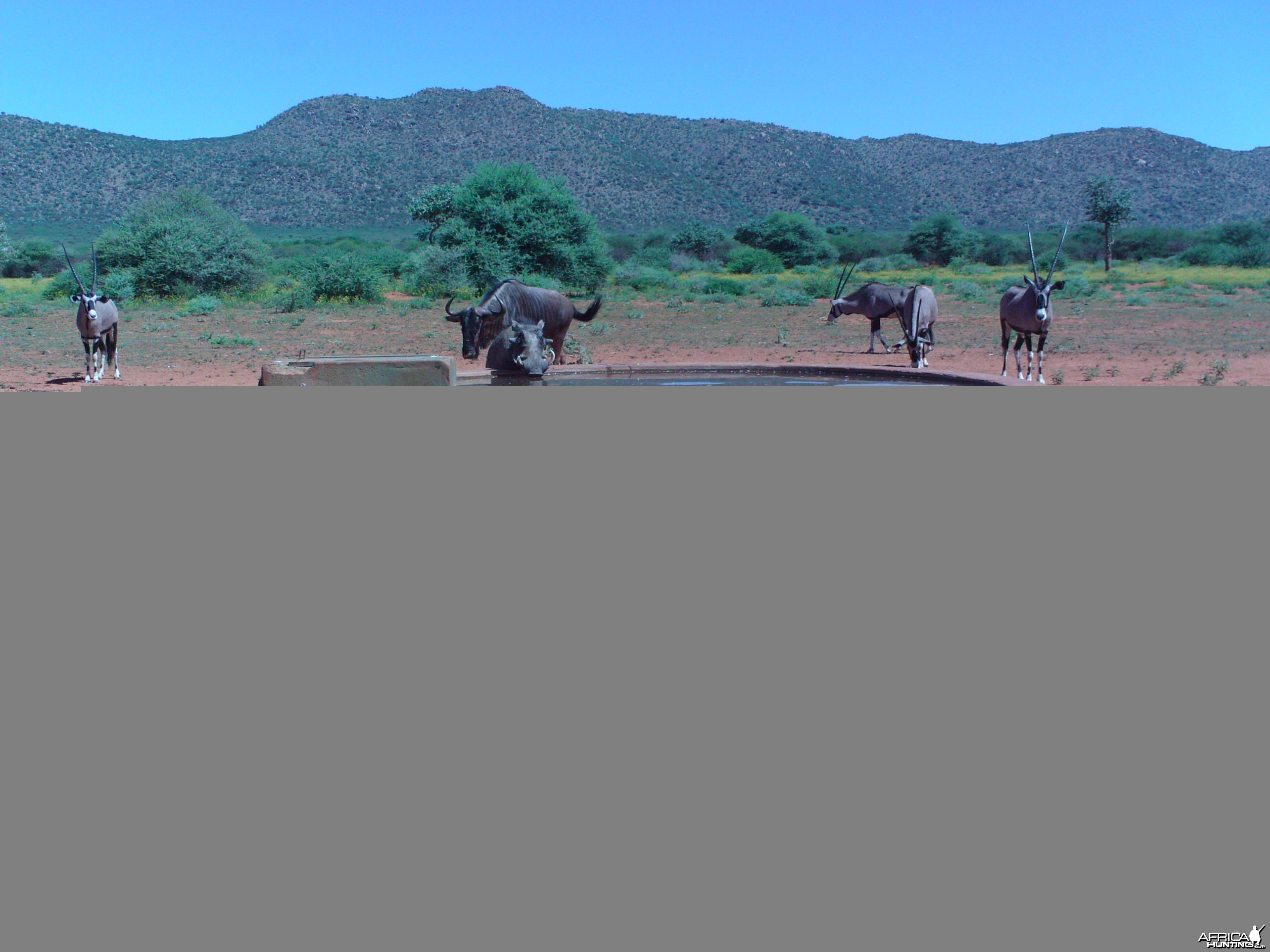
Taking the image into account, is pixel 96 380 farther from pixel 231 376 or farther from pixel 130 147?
pixel 130 147

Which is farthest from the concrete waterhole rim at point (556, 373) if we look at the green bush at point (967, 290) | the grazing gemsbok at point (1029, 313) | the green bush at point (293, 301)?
the green bush at point (967, 290)

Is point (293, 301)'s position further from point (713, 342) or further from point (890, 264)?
point (890, 264)

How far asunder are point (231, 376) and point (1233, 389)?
14.0m

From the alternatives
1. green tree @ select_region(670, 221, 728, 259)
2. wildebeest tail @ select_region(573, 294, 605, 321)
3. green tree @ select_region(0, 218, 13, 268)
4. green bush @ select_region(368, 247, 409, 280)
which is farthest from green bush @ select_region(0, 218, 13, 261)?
wildebeest tail @ select_region(573, 294, 605, 321)

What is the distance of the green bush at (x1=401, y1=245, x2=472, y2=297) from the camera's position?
32656 mm

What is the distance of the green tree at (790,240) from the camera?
53219 millimetres

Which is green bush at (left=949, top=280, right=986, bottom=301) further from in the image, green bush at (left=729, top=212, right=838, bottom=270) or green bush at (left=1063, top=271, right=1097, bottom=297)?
green bush at (left=729, top=212, right=838, bottom=270)

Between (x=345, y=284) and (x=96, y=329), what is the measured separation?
15698 millimetres

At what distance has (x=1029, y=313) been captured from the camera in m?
12.7

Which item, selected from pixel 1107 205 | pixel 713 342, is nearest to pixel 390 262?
pixel 713 342

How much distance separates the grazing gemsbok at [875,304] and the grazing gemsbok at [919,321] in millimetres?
1673

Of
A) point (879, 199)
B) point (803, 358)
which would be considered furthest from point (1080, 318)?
point (879, 199)

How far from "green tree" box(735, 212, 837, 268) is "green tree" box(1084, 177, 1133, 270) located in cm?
1214

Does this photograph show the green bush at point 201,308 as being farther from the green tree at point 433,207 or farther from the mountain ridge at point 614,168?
the mountain ridge at point 614,168
